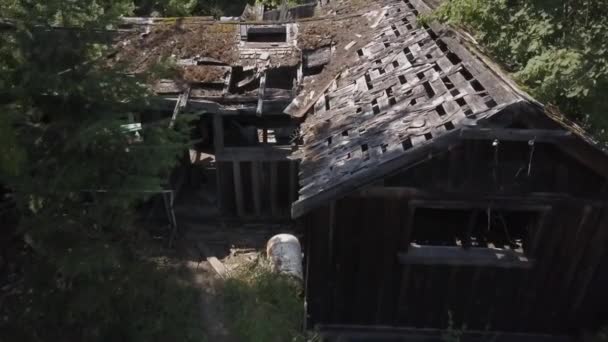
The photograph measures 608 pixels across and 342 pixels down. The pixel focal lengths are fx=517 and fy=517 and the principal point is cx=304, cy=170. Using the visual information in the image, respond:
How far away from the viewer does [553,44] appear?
6.74m

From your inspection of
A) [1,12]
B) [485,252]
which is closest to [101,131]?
[1,12]

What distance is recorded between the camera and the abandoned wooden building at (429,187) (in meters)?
5.97

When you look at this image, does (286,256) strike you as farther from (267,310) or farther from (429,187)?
(429,187)

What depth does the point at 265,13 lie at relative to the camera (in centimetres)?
1762

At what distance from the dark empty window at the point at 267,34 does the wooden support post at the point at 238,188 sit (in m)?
3.04

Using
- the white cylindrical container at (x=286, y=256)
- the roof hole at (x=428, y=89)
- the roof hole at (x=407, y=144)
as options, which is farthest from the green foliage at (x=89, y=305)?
the roof hole at (x=428, y=89)

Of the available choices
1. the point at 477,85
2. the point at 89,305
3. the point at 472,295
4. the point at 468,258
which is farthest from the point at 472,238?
the point at 89,305

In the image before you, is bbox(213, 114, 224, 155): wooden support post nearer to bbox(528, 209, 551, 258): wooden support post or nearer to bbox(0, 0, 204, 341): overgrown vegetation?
bbox(0, 0, 204, 341): overgrown vegetation

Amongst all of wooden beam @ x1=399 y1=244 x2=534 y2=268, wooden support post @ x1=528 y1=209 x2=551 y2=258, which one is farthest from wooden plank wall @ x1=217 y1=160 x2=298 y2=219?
wooden support post @ x1=528 y1=209 x2=551 y2=258

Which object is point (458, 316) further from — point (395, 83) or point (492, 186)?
point (395, 83)

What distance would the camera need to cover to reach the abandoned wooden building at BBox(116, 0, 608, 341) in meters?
5.97

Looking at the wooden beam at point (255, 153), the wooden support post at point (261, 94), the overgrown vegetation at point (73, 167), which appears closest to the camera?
the overgrown vegetation at point (73, 167)

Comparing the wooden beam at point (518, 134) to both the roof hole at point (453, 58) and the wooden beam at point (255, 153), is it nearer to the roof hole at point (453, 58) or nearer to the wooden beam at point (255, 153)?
the roof hole at point (453, 58)

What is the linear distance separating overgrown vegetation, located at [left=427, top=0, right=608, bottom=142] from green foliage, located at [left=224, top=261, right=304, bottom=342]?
406 cm
